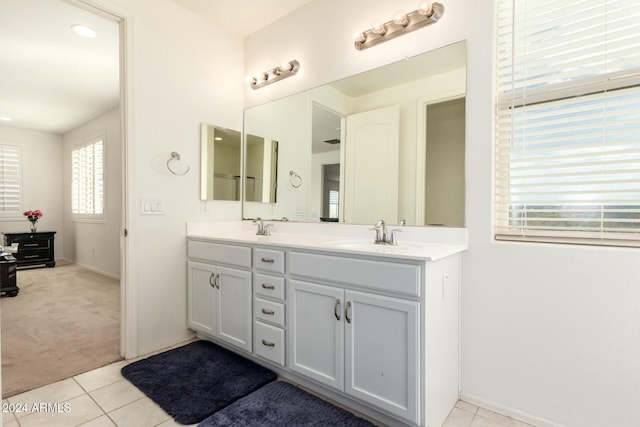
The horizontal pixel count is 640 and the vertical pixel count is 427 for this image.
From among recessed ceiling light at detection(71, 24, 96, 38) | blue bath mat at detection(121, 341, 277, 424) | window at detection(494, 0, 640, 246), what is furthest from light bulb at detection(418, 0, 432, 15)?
recessed ceiling light at detection(71, 24, 96, 38)

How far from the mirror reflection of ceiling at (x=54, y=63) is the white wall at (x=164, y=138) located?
432mm

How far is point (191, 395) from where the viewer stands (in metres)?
1.87

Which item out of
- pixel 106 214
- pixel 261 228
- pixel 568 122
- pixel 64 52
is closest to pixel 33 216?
pixel 106 214

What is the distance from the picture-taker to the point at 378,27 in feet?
6.91

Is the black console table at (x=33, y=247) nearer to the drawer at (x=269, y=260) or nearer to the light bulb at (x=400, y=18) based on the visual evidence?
the drawer at (x=269, y=260)

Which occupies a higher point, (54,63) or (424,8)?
(54,63)

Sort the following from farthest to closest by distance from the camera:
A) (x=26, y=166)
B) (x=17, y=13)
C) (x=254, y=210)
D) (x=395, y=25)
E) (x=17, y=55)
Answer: (x=26, y=166) → (x=17, y=55) → (x=254, y=210) → (x=17, y=13) → (x=395, y=25)

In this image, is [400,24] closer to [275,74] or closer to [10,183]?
[275,74]

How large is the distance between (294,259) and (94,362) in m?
1.60

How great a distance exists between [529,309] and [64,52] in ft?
14.6

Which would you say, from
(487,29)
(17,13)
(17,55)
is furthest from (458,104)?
(17,55)

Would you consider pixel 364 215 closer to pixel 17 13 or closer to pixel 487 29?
pixel 487 29

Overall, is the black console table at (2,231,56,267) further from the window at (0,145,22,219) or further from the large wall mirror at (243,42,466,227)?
the large wall mirror at (243,42,466,227)

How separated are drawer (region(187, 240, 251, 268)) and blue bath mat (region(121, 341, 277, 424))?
0.66m
